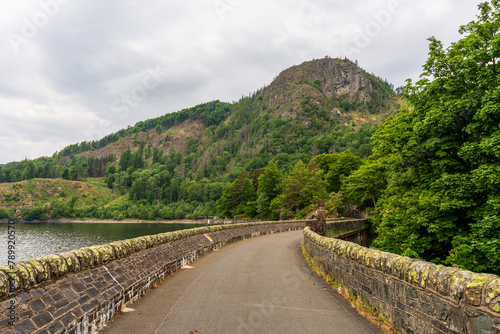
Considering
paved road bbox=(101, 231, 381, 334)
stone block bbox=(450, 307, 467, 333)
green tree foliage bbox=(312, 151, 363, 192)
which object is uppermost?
green tree foliage bbox=(312, 151, 363, 192)

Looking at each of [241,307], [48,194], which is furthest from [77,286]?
[48,194]

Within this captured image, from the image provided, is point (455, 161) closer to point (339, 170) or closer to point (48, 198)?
point (339, 170)

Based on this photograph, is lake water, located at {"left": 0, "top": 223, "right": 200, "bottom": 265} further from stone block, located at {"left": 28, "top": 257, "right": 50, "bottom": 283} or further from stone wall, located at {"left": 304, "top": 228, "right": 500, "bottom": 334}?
stone wall, located at {"left": 304, "top": 228, "right": 500, "bottom": 334}

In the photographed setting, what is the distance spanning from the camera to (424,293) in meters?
4.62

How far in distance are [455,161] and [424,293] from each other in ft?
45.2

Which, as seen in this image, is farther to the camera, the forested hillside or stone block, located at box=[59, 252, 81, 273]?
the forested hillside

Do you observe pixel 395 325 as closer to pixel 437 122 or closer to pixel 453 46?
pixel 437 122

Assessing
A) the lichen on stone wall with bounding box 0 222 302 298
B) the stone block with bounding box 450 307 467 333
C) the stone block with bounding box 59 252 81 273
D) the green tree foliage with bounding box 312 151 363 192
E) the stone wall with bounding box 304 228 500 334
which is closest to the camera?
the stone wall with bounding box 304 228 500 334

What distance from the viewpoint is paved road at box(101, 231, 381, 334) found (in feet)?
18.8

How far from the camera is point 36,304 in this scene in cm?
421

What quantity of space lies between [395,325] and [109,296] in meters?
5.58

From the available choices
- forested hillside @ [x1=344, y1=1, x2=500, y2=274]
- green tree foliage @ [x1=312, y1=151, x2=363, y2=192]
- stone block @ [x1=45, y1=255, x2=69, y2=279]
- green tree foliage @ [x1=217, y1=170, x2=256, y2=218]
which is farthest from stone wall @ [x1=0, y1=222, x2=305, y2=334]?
green tree foliage @ [x1=217, y1=170, x2=256, y2=218]

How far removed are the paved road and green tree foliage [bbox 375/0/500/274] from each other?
8.05m

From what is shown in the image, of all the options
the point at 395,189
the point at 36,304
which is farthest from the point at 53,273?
the point at 395,189
